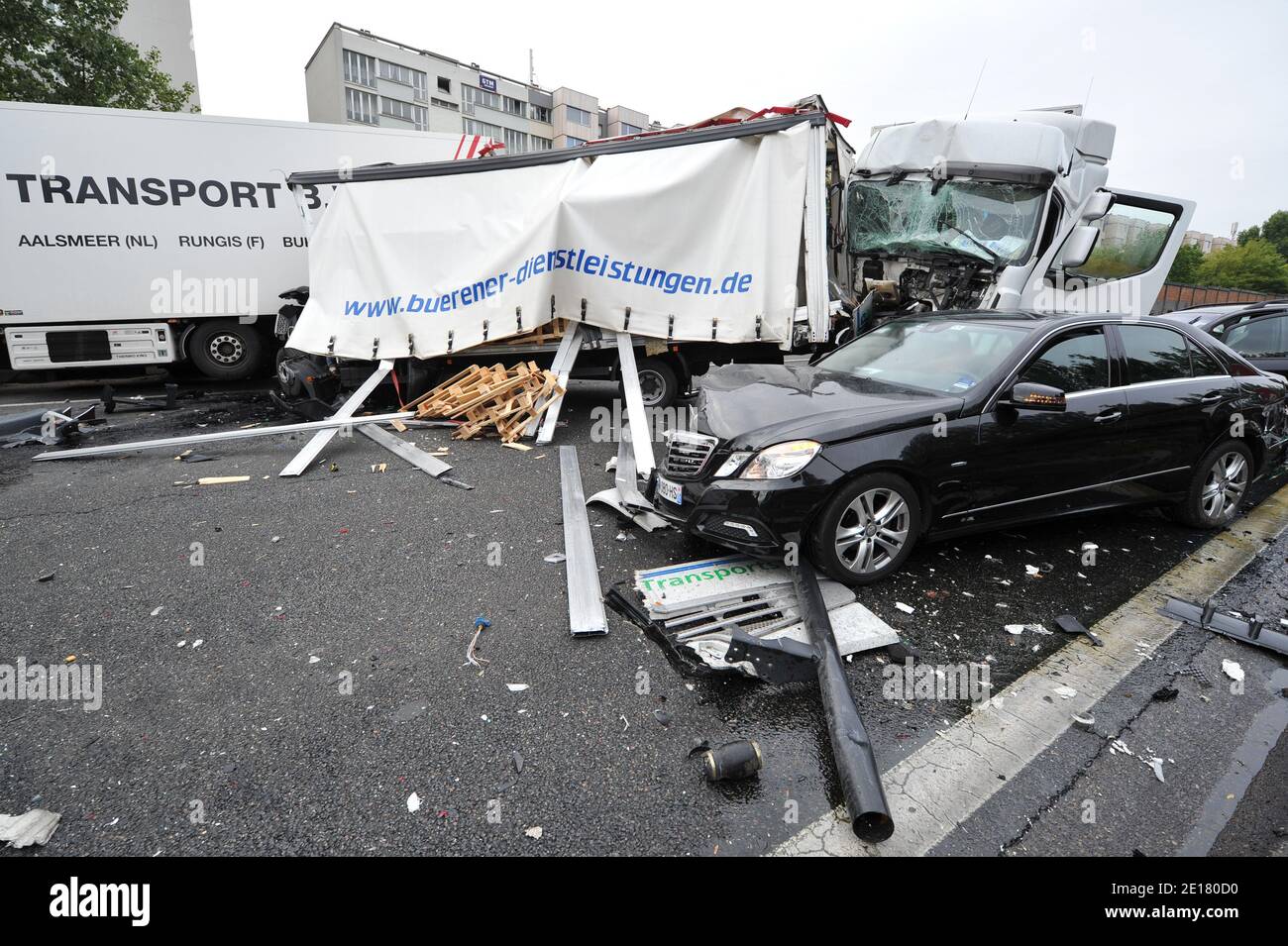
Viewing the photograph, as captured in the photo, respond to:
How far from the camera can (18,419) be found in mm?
6910

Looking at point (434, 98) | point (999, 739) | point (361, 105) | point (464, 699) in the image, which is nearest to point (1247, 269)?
point (434, 98)

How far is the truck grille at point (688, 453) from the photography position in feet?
12.4

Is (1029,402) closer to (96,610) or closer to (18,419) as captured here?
(96,610)

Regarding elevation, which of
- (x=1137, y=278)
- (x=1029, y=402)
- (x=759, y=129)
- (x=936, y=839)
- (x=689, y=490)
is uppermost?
(x=759, y=129)

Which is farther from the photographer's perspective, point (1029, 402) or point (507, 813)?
point (1029, 402)

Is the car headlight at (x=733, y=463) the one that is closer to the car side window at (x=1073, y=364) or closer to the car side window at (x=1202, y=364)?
the car side window at (x=1073, y=364)

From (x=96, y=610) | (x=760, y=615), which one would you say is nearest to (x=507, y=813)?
(x=760, y=615)

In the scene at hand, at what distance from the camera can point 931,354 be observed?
435cm

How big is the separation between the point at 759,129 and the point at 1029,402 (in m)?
4.35

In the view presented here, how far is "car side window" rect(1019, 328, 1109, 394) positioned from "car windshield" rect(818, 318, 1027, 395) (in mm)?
201

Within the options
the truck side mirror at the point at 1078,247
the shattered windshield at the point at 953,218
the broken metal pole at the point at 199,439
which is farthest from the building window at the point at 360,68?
the truck side mirror at the point at 1078,247
